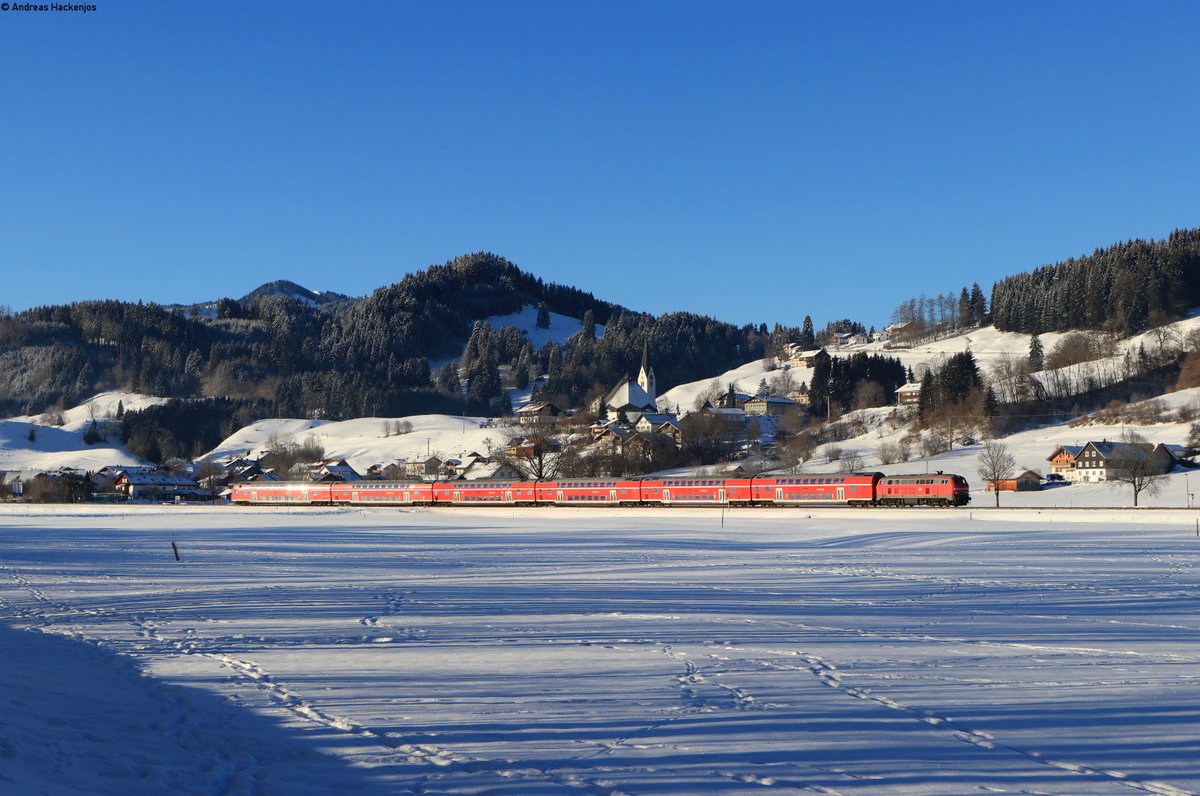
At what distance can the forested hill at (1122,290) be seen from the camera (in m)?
148

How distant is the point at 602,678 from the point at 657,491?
55.4 m

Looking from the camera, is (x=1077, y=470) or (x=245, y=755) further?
(x=1077, y=470)

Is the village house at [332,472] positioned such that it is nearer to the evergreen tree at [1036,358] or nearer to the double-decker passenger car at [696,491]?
the double-decker passenger car at [696,491]

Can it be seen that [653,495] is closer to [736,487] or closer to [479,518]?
[736,487]

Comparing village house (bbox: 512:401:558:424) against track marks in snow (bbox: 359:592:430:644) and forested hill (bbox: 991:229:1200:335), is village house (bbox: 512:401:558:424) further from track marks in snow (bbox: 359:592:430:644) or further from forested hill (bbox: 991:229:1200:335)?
track marks in snow (bbox: 359:592:430:644)

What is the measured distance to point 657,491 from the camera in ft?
219

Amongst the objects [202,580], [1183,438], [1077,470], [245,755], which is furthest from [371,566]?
[1183,438]

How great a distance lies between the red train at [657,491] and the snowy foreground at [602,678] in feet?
105

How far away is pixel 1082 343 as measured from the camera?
5595 inches

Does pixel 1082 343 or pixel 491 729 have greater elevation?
pixel 1082 343

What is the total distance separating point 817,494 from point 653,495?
11.6m

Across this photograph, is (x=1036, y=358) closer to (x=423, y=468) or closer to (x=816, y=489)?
(x=423, y=468)

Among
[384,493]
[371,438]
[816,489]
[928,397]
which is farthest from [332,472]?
[816,489]

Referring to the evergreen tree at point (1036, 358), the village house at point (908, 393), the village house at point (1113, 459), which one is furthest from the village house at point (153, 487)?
the evergreen tree at point (1036, 358)
